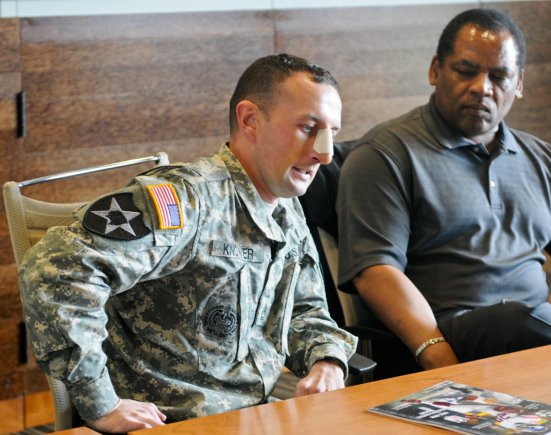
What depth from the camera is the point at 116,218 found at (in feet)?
5.39

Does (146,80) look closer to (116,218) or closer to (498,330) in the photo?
(498,330)

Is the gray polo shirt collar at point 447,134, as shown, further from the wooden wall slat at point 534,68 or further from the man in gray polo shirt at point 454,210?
the wooden wall slat at point 534,68

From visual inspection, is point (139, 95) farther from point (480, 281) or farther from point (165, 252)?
point (165, 252)

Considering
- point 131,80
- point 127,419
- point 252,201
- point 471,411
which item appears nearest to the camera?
point 471,411

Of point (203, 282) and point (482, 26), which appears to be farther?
point (482, 26)

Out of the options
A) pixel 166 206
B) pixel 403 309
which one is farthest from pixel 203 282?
pixel 403 309

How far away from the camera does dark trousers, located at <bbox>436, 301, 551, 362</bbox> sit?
2.19m

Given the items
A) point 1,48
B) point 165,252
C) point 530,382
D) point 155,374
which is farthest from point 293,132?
point 1,48

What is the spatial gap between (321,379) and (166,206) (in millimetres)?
478

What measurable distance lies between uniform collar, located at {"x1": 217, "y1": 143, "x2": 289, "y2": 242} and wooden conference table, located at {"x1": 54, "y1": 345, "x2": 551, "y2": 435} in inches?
16.8

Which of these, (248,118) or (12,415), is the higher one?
(248,118)

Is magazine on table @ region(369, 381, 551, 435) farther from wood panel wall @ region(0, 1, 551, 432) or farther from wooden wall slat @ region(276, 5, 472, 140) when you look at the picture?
wooden wall slat @ region(276, 5, 472, 140)

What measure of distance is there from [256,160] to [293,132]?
0.10 metres

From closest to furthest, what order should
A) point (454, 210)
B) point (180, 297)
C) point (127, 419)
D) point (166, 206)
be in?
1. point (127, 419)
2. point (166, 206)
3. point (180, 297)
4. point (454, 210)
